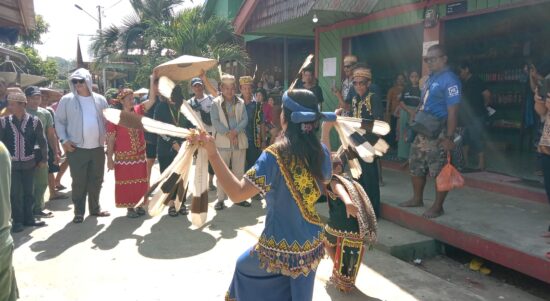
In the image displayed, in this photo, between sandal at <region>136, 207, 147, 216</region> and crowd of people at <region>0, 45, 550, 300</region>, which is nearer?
crowd of people at <region>0, 45, 550, 300</region>

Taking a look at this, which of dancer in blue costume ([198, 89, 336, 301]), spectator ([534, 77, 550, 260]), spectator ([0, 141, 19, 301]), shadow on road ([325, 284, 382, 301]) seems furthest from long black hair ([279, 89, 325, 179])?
spectator ([534, 77, 550, 260])

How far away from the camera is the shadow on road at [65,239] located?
188 inches

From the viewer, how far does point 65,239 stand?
5188 millimetres

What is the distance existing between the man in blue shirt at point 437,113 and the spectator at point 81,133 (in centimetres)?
394

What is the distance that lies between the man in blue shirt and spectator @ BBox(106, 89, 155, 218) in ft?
11.6

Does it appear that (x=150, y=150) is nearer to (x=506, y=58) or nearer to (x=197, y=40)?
(x=197, y=40)

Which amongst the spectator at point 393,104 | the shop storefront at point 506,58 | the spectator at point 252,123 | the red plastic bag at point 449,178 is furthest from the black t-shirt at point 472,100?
the spectator at point 252,123

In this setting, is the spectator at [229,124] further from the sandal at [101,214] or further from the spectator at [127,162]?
the sandal at [101,214]

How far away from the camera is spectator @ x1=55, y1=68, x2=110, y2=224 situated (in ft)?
18.5

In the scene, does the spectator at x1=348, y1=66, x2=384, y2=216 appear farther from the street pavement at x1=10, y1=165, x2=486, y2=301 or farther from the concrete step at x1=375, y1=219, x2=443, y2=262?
the street pavement at x1=10, y1=165, x2=486, y2=301

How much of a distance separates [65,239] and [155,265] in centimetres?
147

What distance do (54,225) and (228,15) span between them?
1274 cm

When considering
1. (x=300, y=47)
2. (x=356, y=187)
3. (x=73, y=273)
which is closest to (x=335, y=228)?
(x=356, y=187)

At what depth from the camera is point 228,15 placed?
16.9m
